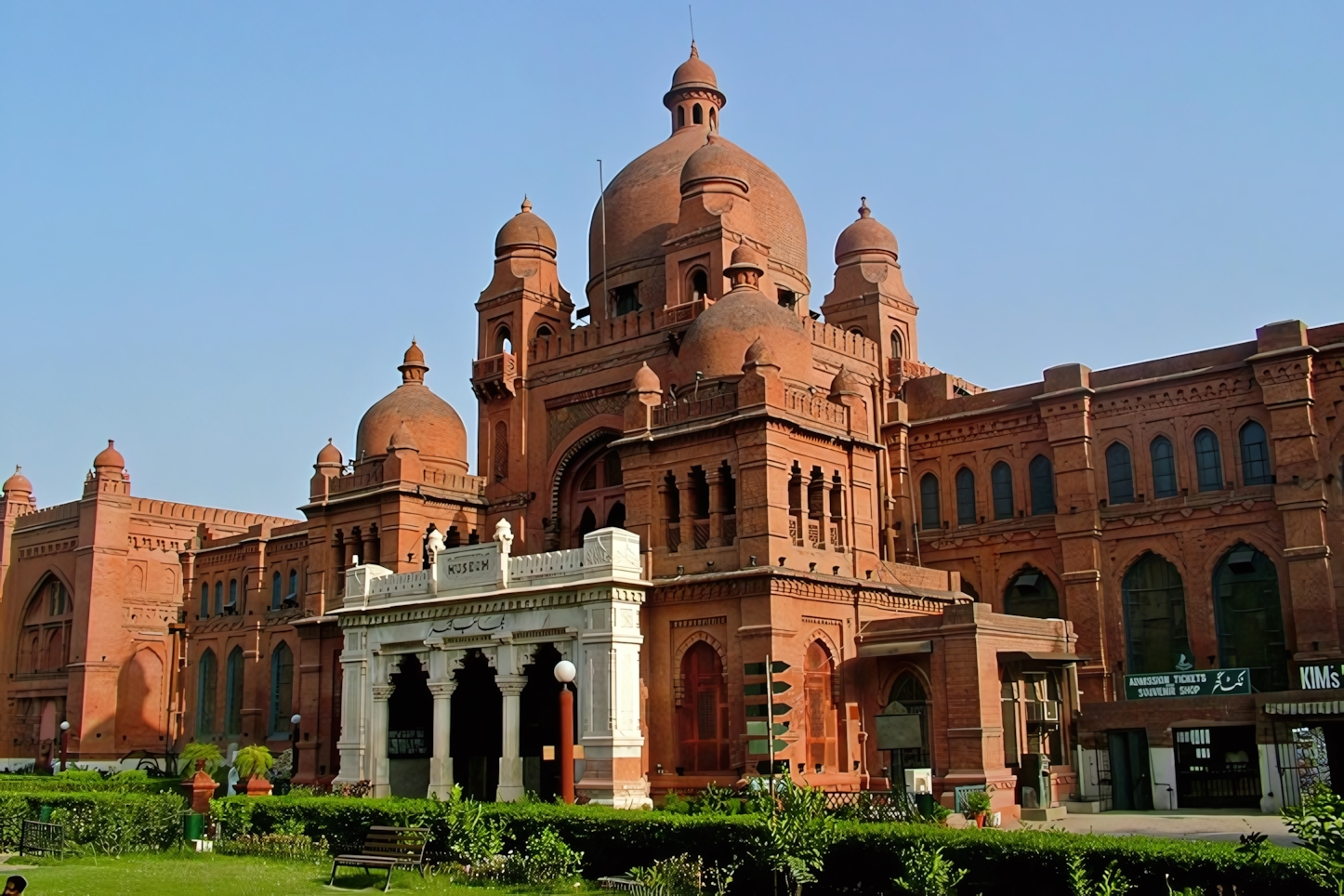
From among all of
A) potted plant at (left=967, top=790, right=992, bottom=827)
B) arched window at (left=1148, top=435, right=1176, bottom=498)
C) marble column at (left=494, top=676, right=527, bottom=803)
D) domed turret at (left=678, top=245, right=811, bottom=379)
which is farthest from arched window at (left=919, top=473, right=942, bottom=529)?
potted plant at (left=967, top=790, right=992, bottom=827)

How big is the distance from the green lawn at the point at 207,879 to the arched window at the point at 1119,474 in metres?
20.4

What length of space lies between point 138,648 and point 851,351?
3479 centimetres

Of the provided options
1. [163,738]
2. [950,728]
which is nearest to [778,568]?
[950,728]

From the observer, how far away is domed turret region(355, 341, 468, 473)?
3784cm

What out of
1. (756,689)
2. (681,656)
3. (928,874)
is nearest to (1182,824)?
(756,689)

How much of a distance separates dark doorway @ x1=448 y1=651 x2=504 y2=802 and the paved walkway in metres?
13.4

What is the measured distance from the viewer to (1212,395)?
3250cm

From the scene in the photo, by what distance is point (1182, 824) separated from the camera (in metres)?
24.9

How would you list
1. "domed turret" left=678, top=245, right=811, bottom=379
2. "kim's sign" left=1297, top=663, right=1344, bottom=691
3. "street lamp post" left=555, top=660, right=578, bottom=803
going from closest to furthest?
"street lamp post" left=555, top=660, right=578, bottom=803, "kim's sign" left=1297, top=663, right=1344, bottom=691, "domed turret" left=678, top=245, right=811, bottom=379

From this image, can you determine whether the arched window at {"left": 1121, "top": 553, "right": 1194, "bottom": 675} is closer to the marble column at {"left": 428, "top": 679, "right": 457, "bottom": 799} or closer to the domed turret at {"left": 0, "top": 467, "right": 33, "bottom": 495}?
the marble column at {"left": 428, "top": 679, "right": 457, "bottom": 799}

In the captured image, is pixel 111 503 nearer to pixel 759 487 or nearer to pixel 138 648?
pixel 138 648

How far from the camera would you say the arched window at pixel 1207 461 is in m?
32.3

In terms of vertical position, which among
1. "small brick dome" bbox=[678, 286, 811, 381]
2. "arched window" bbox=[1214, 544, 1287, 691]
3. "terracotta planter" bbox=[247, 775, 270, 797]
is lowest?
"terracotta planter" bbox=[247, 775, 270, 797]

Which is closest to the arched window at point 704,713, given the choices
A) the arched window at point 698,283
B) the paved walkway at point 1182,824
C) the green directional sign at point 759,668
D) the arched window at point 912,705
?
the green directional sign at point 759,668
